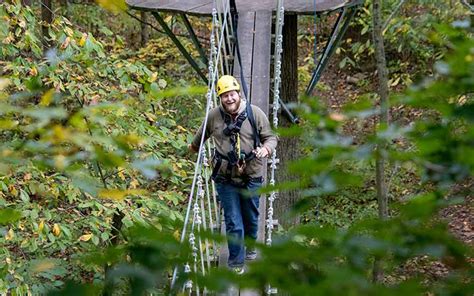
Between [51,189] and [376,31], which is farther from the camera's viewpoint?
[376,31]

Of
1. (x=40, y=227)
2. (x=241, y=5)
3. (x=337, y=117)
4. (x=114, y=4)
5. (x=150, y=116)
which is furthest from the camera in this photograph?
(x=241, y=5)

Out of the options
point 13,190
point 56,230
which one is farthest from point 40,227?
point 13,190

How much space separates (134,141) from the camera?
43.1 inches

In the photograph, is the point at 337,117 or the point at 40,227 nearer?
the point at 337,117

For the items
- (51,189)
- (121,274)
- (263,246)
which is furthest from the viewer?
(51,189)

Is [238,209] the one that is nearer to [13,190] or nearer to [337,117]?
[13,190]

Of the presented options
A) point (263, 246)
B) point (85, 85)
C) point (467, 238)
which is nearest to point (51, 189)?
point (85, 85)

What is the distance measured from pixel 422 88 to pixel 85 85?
364 centimetres

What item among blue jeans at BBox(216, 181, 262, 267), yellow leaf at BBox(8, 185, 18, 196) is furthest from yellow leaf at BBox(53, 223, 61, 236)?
blue jeans at BBox(216, 181, 262, 267)

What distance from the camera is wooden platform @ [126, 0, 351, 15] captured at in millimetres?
5234

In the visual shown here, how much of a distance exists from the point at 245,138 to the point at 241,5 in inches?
90.1

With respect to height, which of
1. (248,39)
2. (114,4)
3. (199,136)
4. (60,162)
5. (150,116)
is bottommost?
(60,162)

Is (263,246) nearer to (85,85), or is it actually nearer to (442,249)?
(442,249)

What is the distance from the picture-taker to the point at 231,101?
11.2ft
